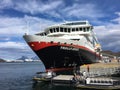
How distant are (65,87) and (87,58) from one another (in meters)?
17.4

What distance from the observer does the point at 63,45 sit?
1752 inches

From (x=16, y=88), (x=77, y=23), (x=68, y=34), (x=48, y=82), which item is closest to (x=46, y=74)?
(x=48, y=82)

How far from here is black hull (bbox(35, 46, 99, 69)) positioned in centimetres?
4409

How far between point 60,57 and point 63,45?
114 inches

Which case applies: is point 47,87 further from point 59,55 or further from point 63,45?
point 63,45

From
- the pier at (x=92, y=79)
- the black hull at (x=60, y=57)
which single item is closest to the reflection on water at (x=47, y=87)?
the pier at (x=92, y=79)

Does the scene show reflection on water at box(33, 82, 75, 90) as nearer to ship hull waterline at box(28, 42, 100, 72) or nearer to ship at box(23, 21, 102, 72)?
ship hull waterline at box(28, 42, 100, 72)

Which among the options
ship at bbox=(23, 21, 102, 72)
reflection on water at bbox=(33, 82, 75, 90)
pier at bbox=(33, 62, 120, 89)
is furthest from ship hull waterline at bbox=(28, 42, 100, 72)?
reflection on water at bbox=(33, 82, 75, 90)

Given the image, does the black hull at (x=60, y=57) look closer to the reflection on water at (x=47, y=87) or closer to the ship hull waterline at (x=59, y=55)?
the ship hull waterline at (x=59, y=55)

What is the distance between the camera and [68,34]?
49.3 metres

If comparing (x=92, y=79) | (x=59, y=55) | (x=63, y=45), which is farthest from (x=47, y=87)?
(x=63, y=45)

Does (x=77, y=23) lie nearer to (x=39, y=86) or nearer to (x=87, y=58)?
(x=87, y=58)

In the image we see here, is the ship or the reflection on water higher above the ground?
the ship

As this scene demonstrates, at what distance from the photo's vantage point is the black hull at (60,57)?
44.1 m
